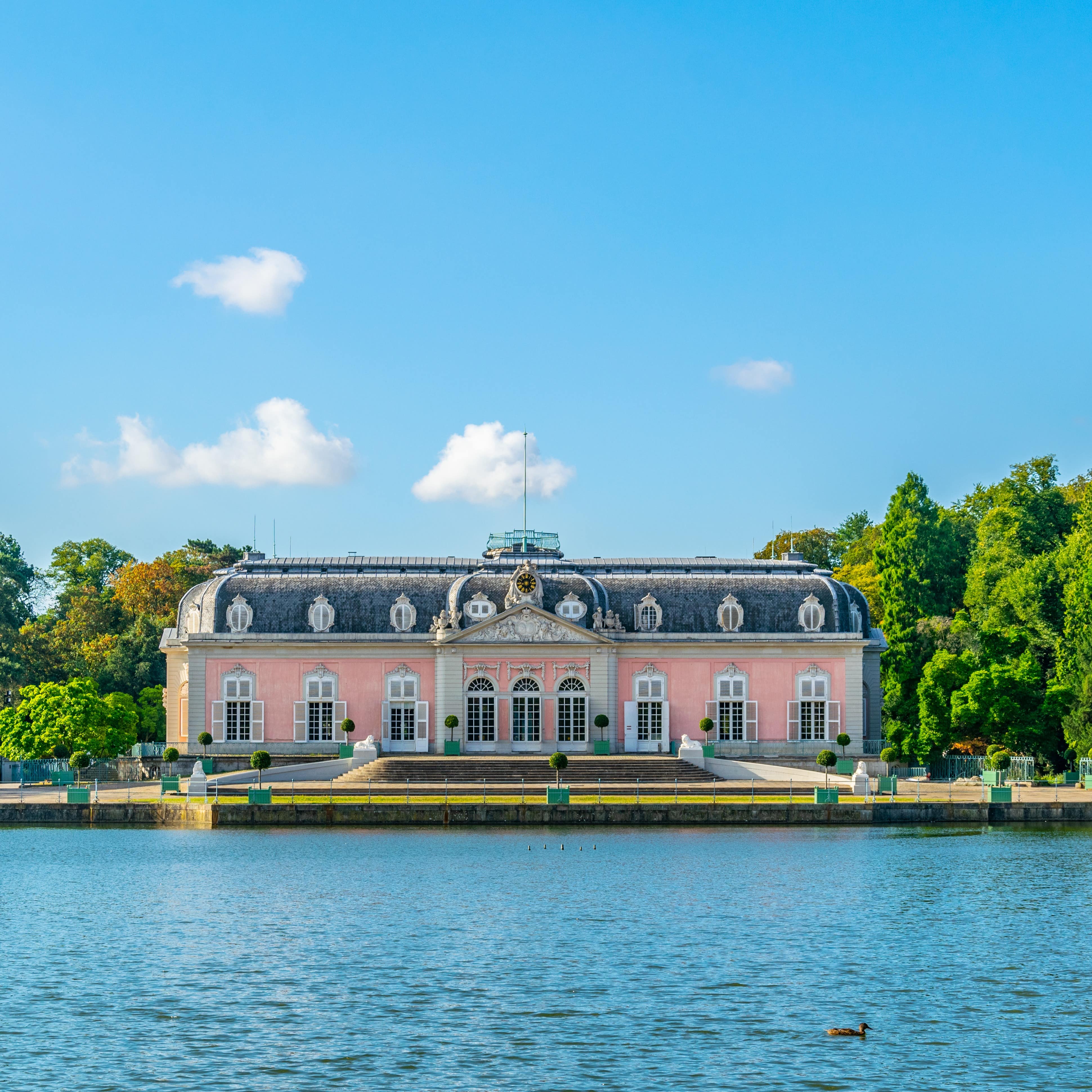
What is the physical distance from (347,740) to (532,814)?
755 inches

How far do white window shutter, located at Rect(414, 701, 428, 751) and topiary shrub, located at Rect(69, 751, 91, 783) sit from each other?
43.8ft

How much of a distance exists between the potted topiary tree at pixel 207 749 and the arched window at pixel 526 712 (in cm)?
1244

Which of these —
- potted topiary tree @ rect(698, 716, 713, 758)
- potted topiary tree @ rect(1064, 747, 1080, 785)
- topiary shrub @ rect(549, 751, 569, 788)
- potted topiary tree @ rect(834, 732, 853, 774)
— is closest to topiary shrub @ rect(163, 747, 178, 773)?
topiary shrub @ rect(549, 751, 569, 788)

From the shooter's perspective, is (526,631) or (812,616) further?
(812,616)

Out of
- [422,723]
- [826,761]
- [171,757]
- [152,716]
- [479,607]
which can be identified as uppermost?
[479,607]

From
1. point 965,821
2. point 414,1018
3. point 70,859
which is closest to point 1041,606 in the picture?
point 965,821

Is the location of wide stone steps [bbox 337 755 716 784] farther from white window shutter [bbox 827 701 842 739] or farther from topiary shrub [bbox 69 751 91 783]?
topiary shrub [bbox 69 751 91 783]

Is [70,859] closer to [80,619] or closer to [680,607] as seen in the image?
[680,607]

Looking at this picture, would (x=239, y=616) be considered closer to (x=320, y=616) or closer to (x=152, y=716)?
(x=320, y=616)

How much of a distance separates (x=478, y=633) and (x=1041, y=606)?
80.0 feet

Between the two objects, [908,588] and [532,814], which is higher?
[908,588]

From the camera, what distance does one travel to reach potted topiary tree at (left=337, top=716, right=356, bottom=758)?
66125mm

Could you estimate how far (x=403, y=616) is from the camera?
68.5 metres

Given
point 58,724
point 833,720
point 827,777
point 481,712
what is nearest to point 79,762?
point 58,724
